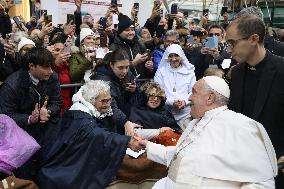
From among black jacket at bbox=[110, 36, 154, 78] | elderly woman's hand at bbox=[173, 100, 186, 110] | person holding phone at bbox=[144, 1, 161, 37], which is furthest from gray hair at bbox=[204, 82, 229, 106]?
person holding phone at bbox=[144, 1, 161, 37]

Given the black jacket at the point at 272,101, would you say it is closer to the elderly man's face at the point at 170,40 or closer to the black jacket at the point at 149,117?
the black jacket at the point at 149,117

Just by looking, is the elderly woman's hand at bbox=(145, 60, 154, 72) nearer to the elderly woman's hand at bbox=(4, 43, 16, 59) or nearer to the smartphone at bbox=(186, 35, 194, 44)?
the smartphone at bbox=(186, 35, 194, 44)

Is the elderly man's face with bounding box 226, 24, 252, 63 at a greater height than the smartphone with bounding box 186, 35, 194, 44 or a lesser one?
greater

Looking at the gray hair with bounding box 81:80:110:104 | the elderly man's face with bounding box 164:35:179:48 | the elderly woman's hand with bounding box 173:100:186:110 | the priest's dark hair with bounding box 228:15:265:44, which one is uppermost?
the priest's dark hair with bounding box 228:15:265:44

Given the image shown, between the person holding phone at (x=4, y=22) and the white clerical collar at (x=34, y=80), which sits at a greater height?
the person holding phone at (x=4, y=22)

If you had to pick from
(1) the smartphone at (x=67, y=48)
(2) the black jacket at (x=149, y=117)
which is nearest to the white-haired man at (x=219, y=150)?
(2) the black jacket at (x=149, y=117)

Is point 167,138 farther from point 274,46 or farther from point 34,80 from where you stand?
point 274,46

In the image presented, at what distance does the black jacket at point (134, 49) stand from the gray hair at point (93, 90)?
5.15 feet

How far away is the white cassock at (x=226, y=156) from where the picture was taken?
9.53 ft

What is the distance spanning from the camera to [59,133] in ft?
15.8

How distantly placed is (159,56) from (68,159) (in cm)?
300

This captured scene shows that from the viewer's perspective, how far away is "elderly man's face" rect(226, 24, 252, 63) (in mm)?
3316

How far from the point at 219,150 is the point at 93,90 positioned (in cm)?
214

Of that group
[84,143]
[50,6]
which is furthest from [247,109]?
[50,6]
